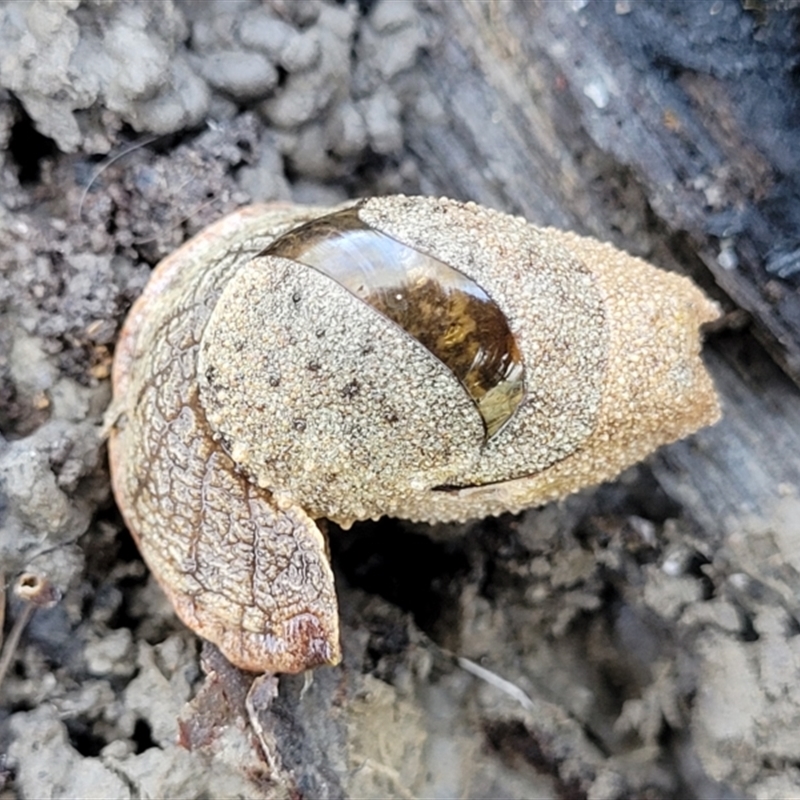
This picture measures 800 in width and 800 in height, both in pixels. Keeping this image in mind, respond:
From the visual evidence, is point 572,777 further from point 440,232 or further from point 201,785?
point 440,232

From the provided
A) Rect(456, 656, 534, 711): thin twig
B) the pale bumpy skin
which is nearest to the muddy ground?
Rect(456, 656, 534, 711): thin twig

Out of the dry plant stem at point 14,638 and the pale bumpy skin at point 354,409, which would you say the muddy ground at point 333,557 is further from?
the pale bumpy skin at point 354,409

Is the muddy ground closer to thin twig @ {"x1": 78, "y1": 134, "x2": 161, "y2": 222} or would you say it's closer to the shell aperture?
thin twig @ {"x1": 78, "y1": 134, "x2": 161, "y2": 222}

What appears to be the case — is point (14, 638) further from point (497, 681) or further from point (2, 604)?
point (497, 681)

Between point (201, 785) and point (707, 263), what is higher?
point (707, 263)

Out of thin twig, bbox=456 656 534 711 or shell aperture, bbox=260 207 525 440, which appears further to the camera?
thin twig, bbox=456 656 534 711

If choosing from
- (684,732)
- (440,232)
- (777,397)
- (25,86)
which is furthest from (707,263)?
(25,86)
